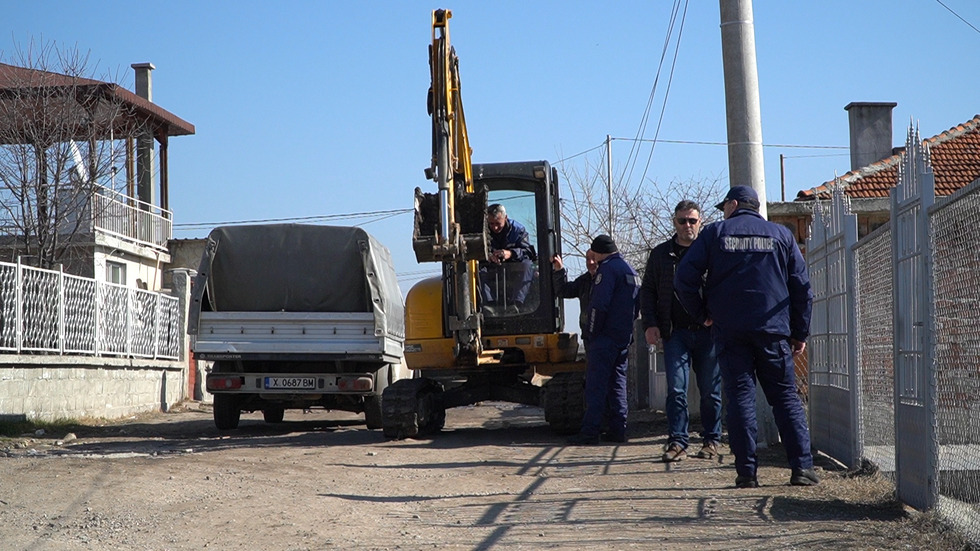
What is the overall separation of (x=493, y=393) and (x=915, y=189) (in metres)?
6.97

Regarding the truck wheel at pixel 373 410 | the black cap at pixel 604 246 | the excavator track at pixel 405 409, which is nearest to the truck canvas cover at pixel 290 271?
the truck wheel at pixel 373 410

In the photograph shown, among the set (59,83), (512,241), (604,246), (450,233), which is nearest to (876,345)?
(604,246)

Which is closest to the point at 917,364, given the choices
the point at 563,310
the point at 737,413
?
the point at 737,413

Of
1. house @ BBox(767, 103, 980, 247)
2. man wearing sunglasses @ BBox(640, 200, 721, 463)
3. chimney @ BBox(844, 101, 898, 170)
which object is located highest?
chimney @ BBox(844, 101, 898, 170)

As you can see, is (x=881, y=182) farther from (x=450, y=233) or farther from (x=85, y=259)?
(x=85, y=259)

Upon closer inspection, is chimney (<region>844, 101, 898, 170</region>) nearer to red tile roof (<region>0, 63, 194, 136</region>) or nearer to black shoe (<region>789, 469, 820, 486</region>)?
red tile roof (<region>0, 63, 194, 136</region>)

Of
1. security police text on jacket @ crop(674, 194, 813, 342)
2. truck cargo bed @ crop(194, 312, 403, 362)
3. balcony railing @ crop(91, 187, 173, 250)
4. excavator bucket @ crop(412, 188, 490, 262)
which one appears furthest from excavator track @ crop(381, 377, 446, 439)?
balcony railing @ crop(91, 187, 173, 250)

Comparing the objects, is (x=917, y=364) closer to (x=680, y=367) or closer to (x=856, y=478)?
(x=856, y=478)

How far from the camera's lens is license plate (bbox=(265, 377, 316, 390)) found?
13.1 metres

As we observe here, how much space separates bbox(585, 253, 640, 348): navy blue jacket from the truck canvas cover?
3904mm

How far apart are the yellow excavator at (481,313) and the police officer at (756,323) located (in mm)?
3795

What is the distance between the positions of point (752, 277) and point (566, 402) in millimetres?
4569

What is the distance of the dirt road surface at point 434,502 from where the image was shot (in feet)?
18.7

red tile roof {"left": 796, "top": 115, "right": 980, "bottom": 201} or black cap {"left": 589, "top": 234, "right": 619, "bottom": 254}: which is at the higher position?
red tile roof {"left": 796, "top": 115, "right": 980, "bottom": 201}
